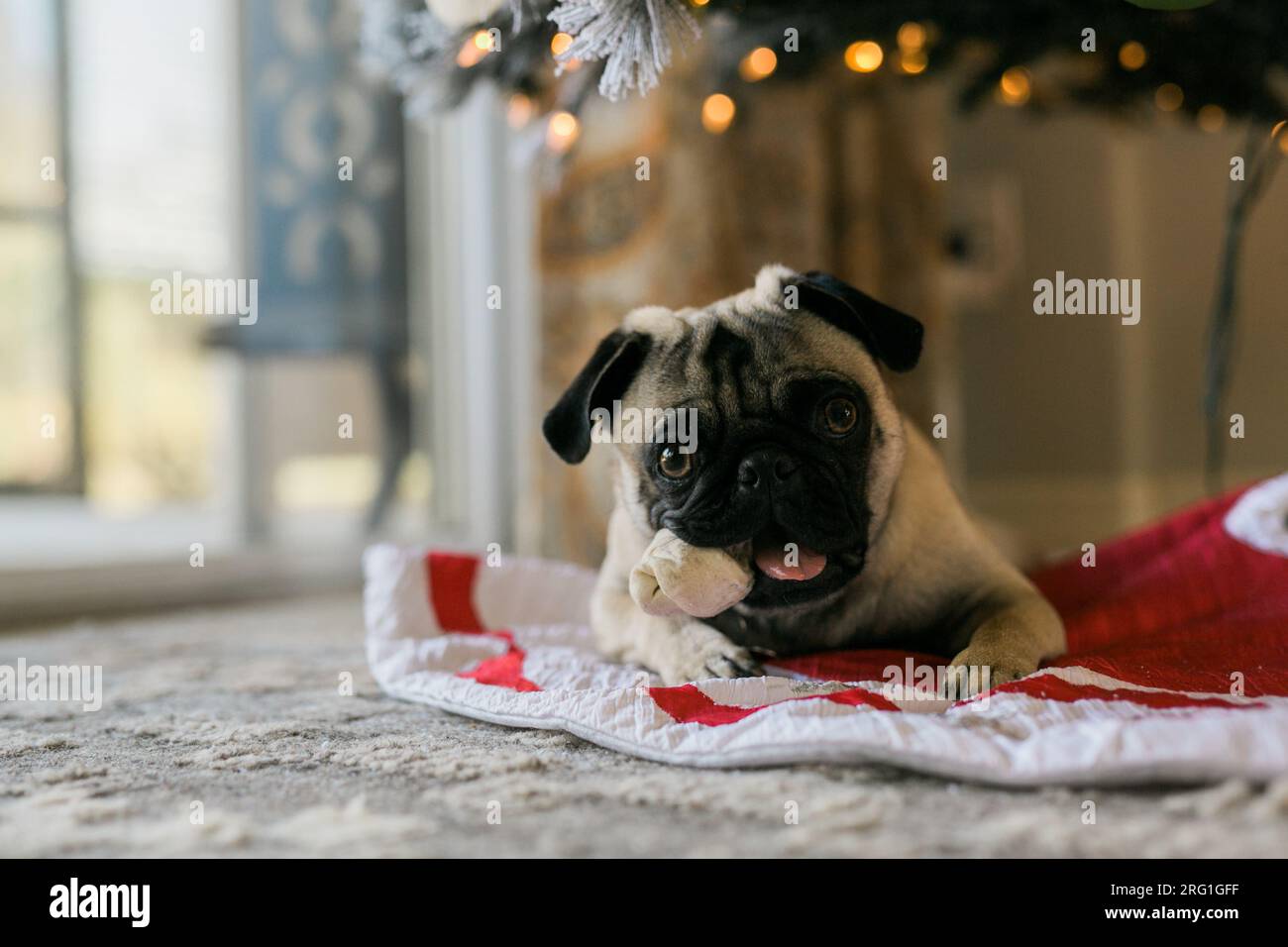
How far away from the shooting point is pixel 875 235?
386cm

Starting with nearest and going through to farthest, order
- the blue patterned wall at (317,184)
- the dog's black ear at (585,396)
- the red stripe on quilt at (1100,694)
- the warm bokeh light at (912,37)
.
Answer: the red stripe on quilt at (1100,694)
the dog's black ear at (585,396)
the warm bokeh light at (912,37)
the blue patterned wall at (317,184)

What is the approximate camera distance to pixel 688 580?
1.27 metres

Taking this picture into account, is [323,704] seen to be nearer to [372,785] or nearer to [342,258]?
[372,785]

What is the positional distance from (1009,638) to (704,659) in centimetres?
39

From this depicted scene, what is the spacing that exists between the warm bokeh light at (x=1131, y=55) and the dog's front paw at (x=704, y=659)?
1.78 meters

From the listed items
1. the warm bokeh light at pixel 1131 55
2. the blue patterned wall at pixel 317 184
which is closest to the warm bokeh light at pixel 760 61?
the warm bokeh light at pixel 1131 55

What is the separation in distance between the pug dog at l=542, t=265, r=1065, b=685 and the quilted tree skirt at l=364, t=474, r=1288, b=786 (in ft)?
0.21

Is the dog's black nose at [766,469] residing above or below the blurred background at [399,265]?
below

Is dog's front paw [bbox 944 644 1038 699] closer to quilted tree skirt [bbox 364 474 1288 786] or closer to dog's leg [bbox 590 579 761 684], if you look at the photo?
quilted tree skirt [bbox 364 474 1288 786]

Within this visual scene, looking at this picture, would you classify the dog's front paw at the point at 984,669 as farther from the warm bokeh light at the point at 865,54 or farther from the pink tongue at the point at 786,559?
the warm bokeh light at the point at 865,54

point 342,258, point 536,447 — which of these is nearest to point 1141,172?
point 536,447

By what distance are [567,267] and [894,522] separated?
6.83 feet

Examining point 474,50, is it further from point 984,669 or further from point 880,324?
point 984,669

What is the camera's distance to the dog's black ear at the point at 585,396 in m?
1.46
